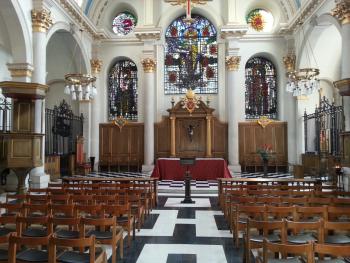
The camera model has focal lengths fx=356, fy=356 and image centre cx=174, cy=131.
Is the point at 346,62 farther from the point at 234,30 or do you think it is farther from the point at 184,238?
the point at 184,238

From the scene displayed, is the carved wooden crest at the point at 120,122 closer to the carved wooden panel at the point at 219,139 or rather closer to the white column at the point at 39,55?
the carved wooden panel at the point at 219,139

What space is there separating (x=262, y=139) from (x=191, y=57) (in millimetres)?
6055

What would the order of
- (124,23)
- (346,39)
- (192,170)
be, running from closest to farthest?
(346,39)
(192,170)
(124,23)

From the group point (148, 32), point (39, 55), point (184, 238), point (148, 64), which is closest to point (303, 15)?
point (148, 32)

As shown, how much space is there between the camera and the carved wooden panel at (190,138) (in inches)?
742

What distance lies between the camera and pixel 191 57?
66.1ft

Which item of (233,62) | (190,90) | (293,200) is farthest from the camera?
(190,90)

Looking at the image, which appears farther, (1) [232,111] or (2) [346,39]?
(1) [232,111]

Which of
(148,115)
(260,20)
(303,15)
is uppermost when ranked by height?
(260,20)

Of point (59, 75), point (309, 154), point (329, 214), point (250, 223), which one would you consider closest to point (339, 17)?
point (309, 154)

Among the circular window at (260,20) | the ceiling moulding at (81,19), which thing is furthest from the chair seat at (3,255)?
the circular window at (260,20)

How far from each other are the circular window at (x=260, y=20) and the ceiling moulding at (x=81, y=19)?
325 inches

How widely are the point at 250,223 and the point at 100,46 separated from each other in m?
17.5

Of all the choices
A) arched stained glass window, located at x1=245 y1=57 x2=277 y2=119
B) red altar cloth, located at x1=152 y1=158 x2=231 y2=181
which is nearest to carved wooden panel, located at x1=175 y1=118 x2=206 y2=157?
arched stained glass window, located at x1=245 y1=57 x2=277 y2=119
